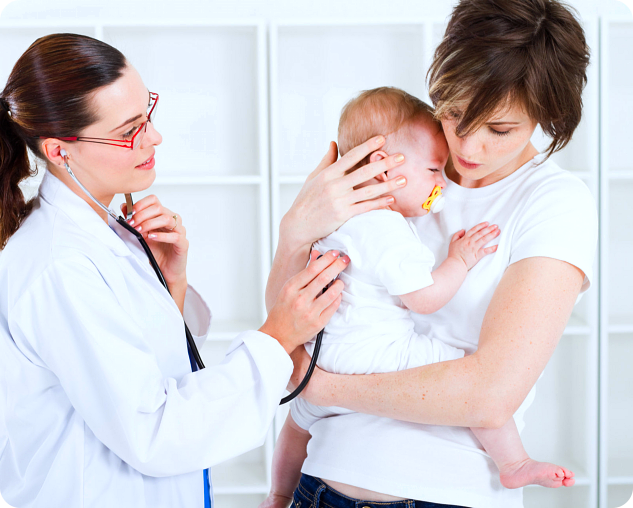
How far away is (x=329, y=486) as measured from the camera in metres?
1.20

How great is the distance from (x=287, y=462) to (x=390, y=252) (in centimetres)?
72

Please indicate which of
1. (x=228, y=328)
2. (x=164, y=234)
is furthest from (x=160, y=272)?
(x=228, y=328)

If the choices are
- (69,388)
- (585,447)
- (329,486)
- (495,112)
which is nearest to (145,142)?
(69,388)

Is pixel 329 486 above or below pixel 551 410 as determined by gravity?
above

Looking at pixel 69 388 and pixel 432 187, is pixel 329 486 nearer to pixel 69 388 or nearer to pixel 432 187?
pixel 69 388

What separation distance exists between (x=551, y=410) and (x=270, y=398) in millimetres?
2238

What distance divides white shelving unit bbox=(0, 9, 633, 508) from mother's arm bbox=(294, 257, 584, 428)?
4.95 feet

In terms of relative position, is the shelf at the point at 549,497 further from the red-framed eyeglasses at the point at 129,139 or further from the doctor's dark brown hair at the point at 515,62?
the red-framed eyeglasses at the point at 129,139

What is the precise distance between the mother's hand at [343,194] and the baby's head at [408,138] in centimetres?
3

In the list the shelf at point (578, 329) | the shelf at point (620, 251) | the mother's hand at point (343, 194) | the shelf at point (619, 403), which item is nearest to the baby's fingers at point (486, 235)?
the mother's hand at point (343, 194)

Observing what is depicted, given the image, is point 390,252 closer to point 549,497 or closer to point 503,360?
point 503,360

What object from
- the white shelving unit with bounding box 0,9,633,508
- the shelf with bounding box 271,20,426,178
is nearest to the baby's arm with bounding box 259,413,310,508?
the white shelving unit with bounding box 0,9,633,508

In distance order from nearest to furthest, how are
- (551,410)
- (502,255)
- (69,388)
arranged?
(69,388) < (502,255) < (551,410)

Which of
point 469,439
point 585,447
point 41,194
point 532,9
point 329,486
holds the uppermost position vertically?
point 532,9
